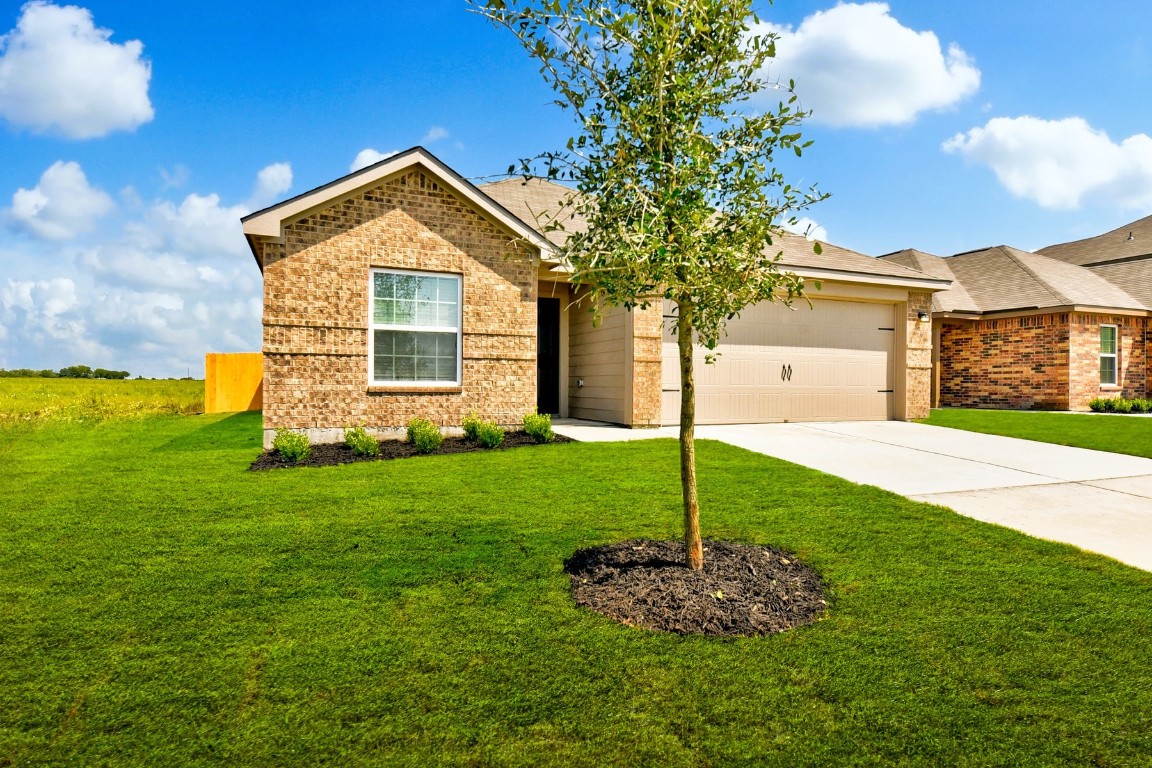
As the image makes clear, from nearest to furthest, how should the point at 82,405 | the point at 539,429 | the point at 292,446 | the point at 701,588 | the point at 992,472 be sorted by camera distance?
the point at 701,588
the point at 992,472
the point at 292,446
the point at 539,429
the point at 82,405

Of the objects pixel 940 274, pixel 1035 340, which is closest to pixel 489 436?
pixel 940 274

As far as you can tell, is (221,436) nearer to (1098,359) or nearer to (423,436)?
(423,436)

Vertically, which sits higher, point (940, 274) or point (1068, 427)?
point (940, 274)

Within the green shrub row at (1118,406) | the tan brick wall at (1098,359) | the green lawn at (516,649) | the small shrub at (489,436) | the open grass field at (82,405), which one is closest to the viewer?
the green lawn at (516,649)

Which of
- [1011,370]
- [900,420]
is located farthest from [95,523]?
[1011,370]

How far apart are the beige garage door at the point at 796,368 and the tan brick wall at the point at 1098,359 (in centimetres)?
766

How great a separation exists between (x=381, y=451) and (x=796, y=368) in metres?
7.93

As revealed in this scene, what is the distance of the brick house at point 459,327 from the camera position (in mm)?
9391

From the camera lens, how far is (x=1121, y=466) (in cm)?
834

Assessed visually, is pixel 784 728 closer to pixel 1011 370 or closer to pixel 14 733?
pixel 14 733

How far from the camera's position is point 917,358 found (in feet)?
44.9

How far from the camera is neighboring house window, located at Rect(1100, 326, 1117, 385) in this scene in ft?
59.9

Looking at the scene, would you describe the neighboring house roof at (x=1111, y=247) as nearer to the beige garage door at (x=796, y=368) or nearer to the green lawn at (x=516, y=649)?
the beige garage door at (x=796, y=368)

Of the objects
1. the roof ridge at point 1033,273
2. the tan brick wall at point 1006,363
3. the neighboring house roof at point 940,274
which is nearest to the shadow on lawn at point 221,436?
the neighboring house roof at point 940,274
